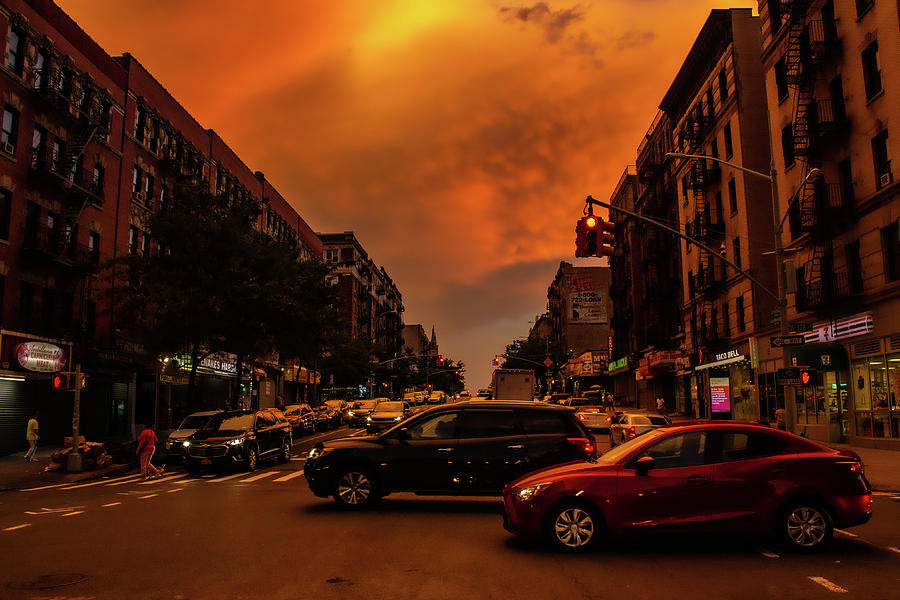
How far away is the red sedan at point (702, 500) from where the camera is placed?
873cm

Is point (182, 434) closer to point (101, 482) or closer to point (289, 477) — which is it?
point (101, 482)

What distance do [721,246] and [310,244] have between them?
44327mm

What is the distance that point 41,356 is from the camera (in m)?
28.7

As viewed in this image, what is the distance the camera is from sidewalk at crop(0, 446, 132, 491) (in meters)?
19.7

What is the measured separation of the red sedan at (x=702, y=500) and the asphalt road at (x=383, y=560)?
31 cm

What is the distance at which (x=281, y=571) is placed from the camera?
7926 mm

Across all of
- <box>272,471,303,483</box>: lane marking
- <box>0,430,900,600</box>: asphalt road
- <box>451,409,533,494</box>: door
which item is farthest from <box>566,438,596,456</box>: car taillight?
<box>272,471,303,483</box>: lane marking

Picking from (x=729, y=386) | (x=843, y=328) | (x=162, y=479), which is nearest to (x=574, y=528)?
(x=162, y=479)

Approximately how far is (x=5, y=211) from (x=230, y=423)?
13.7 metres

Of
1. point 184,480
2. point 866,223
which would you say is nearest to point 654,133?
point 866,223

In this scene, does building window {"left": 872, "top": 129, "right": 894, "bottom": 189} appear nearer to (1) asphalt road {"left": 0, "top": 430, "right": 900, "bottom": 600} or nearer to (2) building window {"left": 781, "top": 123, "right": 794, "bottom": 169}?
(2) building window {"left": 781, "top": 123, "right": 794, "bottom": 169}

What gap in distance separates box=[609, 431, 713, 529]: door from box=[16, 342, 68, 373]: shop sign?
83.7 feet

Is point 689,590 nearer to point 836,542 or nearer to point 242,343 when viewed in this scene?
point 836,542

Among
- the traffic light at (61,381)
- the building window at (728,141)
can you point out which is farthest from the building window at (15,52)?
the building window at (728,141)
